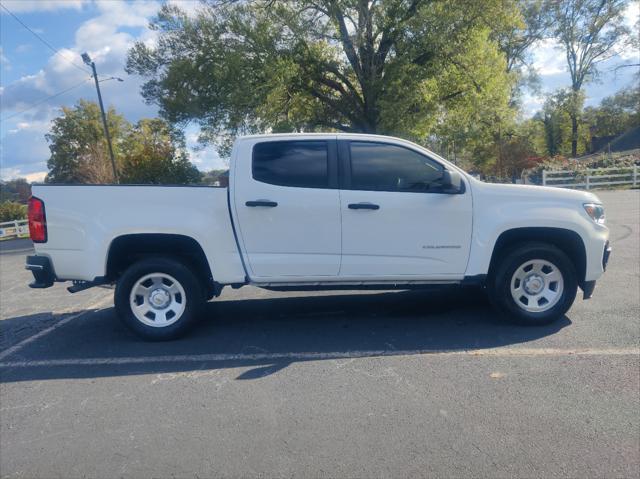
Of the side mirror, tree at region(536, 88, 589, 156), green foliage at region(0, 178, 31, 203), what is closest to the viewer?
the side mirror

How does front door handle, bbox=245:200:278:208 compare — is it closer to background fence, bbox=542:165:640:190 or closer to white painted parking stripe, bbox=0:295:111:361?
white painted parking stripe, bbox=0:295:111:361

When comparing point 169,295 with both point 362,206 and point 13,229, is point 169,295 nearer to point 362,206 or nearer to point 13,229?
point 362,206

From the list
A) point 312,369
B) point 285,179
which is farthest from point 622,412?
point 285,179

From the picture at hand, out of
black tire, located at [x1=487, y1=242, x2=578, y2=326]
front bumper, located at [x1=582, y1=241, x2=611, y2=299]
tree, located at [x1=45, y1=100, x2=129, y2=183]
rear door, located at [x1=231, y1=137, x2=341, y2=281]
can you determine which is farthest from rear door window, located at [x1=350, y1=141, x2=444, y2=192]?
tree, located at [x1=45, y1=100, x2=129, y2=183]

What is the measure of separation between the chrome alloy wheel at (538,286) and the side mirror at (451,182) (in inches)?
43.9

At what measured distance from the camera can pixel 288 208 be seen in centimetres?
483

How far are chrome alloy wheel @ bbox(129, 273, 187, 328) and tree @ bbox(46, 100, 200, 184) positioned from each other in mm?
24388

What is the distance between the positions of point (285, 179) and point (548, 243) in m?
2.84

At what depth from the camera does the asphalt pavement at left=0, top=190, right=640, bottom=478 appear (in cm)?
293

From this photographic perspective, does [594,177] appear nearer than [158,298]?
No

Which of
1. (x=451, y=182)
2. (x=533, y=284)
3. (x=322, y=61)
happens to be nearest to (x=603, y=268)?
(x=533, y=284)

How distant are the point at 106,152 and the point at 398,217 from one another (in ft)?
133

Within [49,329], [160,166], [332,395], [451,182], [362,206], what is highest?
[160,166]

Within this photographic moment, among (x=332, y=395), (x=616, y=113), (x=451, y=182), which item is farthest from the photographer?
(x=616, y=113)
